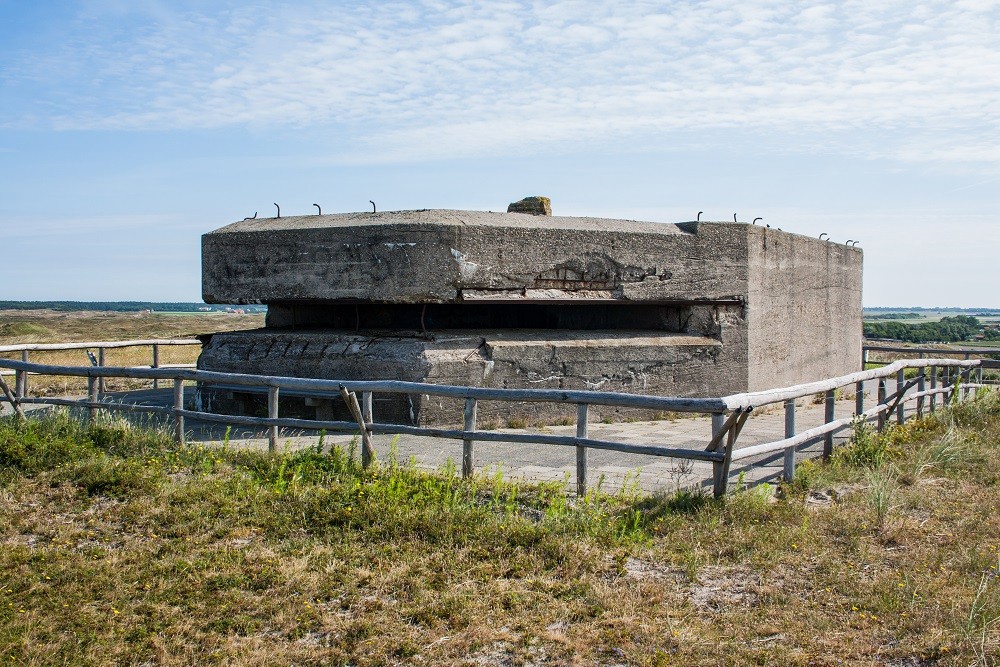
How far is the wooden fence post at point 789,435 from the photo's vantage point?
6316mm

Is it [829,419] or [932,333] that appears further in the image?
[932,333]

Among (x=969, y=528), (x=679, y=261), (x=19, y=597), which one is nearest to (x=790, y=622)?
(x=969, y=528)

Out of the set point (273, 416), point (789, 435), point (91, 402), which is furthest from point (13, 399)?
point (789, 435)

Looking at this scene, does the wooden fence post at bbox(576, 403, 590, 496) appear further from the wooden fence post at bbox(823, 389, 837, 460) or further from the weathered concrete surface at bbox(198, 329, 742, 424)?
the weathered concrete surface at bbox(198, 329, 742, 424)

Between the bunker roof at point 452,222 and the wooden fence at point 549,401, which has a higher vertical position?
the bunker roof at point 452,222

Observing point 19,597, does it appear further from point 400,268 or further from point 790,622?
point 400,268

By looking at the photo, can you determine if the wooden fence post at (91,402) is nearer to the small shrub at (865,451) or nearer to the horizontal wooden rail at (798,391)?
the horizontal wooden rail at (798,391)

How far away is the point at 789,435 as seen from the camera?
20.8 ft

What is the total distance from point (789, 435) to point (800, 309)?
21.7ft

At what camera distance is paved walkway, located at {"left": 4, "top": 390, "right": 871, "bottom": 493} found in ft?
22.0

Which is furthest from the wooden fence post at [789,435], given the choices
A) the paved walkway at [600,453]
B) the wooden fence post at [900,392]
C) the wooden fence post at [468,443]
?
the wooden fence post at [900,392]

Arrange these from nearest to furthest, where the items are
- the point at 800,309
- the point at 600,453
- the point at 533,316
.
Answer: the point at 600,453 → the point at 533,316 → the point at 800,309

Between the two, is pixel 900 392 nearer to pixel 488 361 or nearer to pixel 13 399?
pixel 488 361

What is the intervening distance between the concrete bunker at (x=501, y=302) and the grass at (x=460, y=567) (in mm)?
2652
